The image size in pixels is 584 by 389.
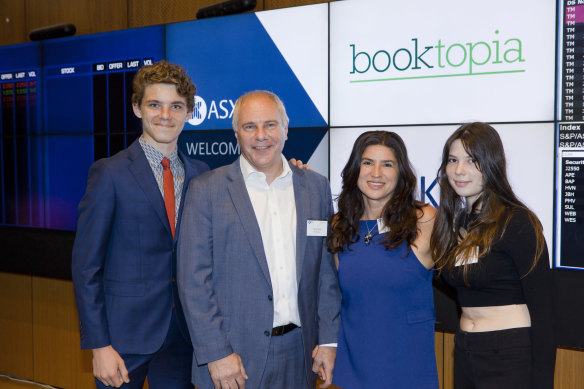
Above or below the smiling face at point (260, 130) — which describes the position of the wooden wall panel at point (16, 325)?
below

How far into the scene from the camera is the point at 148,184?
83.6 inches

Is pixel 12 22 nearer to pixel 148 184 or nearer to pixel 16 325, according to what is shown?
pixel 16 325

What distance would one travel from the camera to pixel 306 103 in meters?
3.18

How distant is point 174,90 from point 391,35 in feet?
4.15

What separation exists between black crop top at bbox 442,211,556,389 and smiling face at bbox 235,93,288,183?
839mm

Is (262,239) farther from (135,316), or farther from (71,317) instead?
(71,317)

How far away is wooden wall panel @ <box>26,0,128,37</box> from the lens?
4051mm

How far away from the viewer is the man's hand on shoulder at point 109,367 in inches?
81.7

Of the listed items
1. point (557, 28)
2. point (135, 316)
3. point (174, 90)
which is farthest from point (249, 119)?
point (557, 28)

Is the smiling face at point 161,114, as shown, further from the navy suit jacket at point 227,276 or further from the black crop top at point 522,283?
the black crop top at point 522,283

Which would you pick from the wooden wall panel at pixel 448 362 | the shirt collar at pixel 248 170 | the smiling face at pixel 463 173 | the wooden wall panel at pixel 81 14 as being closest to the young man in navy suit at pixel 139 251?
the shirt collar at pixel 248 170

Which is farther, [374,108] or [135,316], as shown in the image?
[374,108]

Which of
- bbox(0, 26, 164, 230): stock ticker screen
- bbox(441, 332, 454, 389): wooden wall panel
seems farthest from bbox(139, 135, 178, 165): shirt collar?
bbox(441, 332, 454, 389): wooden wall panel

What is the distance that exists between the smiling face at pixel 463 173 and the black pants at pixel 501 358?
0.51m
